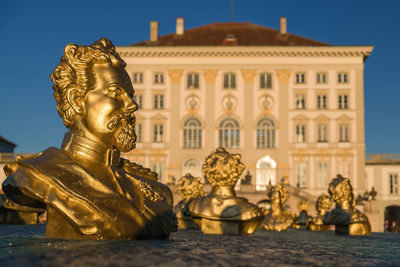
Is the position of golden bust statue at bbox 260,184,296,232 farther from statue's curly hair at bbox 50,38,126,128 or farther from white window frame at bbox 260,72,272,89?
white window frame at bbox 260,72,272,89

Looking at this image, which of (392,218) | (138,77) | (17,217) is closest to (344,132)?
(392,218)

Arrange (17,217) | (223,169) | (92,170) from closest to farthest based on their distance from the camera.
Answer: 1. (92,170)
2. (223,169)
3. (17,217)

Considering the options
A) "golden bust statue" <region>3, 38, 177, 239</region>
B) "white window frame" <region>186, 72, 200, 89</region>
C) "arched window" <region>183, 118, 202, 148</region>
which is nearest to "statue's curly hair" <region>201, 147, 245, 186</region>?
"golden bust statue" <region>3, 38, 177, 239</region>

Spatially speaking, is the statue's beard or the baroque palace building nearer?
the statue's beard

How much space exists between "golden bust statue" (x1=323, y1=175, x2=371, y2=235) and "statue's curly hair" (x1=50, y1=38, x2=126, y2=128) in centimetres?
396

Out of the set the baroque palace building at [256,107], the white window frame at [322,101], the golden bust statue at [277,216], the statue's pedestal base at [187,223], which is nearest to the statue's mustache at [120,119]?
the statue's pedestal base at [187,223]

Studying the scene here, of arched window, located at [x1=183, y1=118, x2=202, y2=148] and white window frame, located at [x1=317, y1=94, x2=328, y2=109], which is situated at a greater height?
white window frame, located at [x1=317, y1=94, x2=328, y2=109]

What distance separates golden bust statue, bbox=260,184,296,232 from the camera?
7.16 m

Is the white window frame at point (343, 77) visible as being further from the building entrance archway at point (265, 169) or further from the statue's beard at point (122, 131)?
the statue's beard at point (122, 131)

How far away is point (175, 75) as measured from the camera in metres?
42.2

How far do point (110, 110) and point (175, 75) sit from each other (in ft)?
131

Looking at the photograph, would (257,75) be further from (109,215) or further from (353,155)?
(109,215)

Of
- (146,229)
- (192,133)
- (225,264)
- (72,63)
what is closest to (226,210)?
(146,229)

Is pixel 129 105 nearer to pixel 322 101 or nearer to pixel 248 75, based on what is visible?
pixel 248 75
